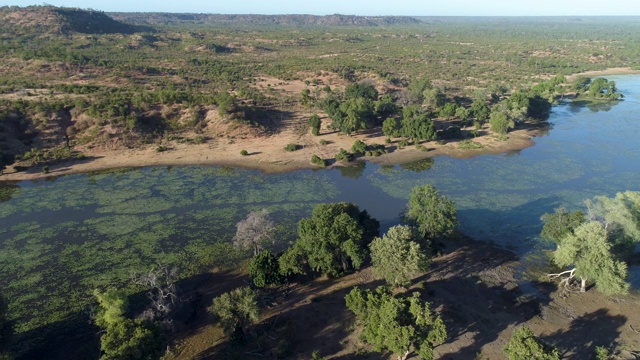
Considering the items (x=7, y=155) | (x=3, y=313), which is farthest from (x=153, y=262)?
(x=7, y=155)

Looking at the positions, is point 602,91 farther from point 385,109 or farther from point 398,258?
point 398,258

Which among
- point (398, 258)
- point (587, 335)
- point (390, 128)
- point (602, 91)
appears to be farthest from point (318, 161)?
point (602, 91)

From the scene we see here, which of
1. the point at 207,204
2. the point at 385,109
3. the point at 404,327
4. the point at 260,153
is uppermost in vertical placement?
the point at 385,109

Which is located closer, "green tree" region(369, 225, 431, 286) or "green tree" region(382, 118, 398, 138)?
"green tree" region(369, 225, 431, 286)

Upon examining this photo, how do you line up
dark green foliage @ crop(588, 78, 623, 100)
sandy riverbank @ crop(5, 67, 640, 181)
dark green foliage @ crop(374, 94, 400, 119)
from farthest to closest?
dark green foliage @ crop(588, 78, 623, 100) < dark green foliage @ crop(374, 94, 400, 119) < sandy riverbank @ crop(5, 67, 640, 181)

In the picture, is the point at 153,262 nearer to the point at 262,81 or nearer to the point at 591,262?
the point at 591,262

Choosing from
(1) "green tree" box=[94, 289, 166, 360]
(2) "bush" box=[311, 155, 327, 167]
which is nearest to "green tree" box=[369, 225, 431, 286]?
(1) "green tree" box=[94, 289, 166, 360]

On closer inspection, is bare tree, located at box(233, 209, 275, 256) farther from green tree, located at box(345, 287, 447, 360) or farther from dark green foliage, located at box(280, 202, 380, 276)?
green tree, located at box(345, 287, 447, 360)
